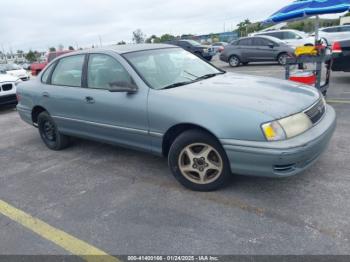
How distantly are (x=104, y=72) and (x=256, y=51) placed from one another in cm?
1231

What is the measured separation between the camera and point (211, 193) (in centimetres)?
346

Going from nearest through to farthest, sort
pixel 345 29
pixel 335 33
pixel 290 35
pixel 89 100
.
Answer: pixel 89 100 < pixel 290 35 < pixel 335 33 < pixel 345 29

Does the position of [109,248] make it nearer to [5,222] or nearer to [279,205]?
[5,222]

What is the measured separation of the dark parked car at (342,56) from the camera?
812 centimetres

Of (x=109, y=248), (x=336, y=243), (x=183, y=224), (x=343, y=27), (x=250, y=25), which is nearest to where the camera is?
(x=336, y=243)

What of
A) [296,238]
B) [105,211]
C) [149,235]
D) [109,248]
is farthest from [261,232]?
[105,211]

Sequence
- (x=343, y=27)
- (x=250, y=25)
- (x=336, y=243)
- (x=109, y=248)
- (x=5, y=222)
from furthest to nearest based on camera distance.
→ 1. (x=250, y=25)
2. (x=343, y=27)
3. (x=5, y=222)
4. (x=109, y=248)
5. (x=336, y=243)

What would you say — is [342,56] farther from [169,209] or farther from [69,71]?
[169,209]

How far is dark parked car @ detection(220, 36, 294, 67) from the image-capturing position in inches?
573

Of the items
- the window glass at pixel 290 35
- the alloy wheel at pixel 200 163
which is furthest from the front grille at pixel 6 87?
the window glass at pixel 290 35

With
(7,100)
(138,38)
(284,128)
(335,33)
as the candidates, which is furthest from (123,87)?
(138,38)

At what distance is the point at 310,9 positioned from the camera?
21.8 ft

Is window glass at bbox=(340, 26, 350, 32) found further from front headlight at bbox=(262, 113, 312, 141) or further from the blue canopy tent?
front headlight at bbox=(262, 113, 312, 141)

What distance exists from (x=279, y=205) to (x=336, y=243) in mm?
660
